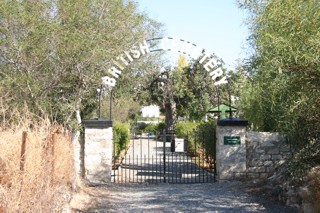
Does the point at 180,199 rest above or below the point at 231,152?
below

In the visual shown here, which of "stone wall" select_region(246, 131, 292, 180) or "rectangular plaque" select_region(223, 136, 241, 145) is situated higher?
"rectangular plaque" select_region(223, 136, 241, 145)

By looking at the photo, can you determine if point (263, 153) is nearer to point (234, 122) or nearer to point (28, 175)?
point (234, 122)

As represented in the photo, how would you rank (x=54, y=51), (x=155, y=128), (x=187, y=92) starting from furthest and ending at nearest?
1. (x=155, y=128)
2. (x=187, y=92)
3. (x=54, y=51)

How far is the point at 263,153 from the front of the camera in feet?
35.9

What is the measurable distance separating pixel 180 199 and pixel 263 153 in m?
2.87

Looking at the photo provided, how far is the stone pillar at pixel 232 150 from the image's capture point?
11008 millimetres

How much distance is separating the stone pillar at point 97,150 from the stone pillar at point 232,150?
275 centimetres

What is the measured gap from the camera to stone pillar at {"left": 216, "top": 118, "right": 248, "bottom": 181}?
11008 millimetres

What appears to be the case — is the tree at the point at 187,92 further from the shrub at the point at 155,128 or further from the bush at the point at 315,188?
the bush at the point at 315,188

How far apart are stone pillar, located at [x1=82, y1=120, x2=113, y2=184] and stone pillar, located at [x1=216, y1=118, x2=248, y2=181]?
275 cm

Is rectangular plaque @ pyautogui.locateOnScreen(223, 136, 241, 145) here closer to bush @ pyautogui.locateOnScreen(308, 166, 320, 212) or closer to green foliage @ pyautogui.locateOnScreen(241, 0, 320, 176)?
bush @ pyautogui.locateOnScreen(308, 166, 320, 212)

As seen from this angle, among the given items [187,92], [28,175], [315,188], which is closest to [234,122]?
[315,188]

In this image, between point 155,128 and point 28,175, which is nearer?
point 28,175

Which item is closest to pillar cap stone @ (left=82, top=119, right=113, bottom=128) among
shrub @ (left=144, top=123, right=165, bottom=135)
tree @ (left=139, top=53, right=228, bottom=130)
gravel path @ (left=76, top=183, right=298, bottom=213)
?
gravel path @ (left=76, top=183, right=298, bottom=213)
